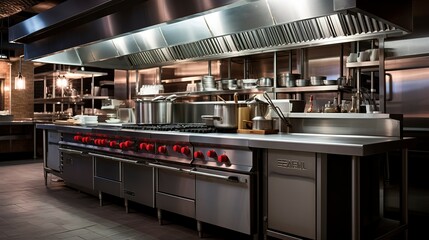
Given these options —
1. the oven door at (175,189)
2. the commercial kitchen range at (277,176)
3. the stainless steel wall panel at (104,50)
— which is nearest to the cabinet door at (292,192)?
the commercial kitchen range at (277,176)

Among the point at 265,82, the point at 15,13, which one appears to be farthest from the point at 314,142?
the point at 15,13

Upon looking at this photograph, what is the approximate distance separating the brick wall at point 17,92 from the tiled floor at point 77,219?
692cm

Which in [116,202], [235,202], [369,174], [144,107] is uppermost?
[144,107]

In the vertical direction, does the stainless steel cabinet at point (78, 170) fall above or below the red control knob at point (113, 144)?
below

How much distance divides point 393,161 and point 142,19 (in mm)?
3259

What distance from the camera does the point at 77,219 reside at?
12.8 feet

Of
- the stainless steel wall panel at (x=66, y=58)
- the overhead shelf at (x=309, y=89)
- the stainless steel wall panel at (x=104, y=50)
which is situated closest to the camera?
the overhead shelf at (x=309, y=89)

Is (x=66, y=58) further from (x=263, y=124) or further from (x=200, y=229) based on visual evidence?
(x=200, y=229)

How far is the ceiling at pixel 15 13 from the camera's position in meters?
5.37

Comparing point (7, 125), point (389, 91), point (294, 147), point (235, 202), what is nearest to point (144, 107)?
point (235, 202)

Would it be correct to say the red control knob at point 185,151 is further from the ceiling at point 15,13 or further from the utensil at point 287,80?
the ceiling at point 15,13

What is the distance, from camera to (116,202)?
4.64 metres

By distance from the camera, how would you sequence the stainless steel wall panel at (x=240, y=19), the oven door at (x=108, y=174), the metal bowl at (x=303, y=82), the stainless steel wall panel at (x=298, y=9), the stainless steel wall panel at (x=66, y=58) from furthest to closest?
the stainless steel wall panel at (x=66, y=58), the metal bowl at (x=303, y=82), the oven door at (x=108, y=174), the stainless steel wall panel at (x=240, y=19), the stainless steel wall panel at (x=298, y=9)

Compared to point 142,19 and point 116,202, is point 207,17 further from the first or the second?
point 116,202
